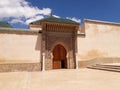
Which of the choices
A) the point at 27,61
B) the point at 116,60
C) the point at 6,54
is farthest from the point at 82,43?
the point at 6,54

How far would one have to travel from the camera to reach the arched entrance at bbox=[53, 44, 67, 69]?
13203 mm

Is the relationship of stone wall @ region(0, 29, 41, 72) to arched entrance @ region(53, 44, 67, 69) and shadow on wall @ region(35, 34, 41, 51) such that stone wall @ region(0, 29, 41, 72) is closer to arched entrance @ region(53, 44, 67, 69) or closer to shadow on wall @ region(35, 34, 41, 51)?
shadow on wall @ region(35, 34, 41, 51)

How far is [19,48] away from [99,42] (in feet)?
23.0

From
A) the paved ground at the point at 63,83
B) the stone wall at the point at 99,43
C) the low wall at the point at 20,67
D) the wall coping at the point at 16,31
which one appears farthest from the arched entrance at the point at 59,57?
the paved ground at the point at 63,83

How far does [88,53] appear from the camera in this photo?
45.1 feet

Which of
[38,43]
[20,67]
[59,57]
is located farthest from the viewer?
[59,57]

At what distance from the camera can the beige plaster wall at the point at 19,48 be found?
1138cm

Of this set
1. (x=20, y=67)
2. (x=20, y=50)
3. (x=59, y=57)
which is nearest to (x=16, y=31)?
(x=20, y=50)

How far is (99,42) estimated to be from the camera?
46.8ft

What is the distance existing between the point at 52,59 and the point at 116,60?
6163mm

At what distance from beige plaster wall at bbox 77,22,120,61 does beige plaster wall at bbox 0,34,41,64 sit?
366 centimetres

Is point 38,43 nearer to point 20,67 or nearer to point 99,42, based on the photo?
point 20,67

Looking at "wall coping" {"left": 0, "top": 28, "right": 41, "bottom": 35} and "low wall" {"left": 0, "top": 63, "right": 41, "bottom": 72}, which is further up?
"wall coping" {"left": 0, "top": 28, "right": 41, "bottom": 35}

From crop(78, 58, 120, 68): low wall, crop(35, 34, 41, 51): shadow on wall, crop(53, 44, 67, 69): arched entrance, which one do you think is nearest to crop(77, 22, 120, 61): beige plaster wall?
crop(78, 58, 120, 68): low wall
